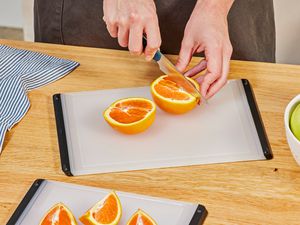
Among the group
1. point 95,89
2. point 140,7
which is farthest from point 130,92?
point 140,7

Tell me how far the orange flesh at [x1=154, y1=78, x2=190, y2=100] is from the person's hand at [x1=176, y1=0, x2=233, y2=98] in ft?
0.14

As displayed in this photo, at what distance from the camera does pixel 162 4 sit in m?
1.62

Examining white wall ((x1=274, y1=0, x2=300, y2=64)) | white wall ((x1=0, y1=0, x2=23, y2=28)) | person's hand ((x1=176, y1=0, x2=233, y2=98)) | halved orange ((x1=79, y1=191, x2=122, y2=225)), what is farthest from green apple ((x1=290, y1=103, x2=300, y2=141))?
white wall ((x1=0, y1=0, x2=23, y2=28))

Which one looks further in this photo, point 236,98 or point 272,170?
point 236,98

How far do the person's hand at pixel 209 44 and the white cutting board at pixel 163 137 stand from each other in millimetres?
54

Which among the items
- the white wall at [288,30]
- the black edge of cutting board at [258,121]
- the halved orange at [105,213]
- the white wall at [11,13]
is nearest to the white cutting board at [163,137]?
the black edge of cutting board at [258,121]

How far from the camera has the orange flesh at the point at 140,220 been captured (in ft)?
3.62

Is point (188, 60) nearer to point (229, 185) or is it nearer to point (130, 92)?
point (130, 92)

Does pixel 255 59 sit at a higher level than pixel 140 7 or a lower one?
lower

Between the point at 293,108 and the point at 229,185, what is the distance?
0.19 meters

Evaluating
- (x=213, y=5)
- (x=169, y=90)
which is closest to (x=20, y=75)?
(x=169, y=90)

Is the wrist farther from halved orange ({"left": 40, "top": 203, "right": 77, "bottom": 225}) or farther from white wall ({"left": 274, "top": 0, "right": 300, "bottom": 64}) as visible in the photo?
white wall ({"left": 274, "top": 0, "right": 300, "bottom": 64})

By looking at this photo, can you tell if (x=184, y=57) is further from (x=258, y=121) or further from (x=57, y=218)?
(x=57, y=218)

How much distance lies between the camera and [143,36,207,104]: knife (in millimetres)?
1364
